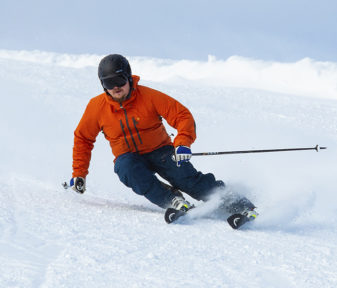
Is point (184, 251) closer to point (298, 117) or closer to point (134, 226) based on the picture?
point (134, 226)

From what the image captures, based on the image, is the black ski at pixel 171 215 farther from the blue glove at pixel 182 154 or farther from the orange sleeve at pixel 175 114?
the orange sleeve at pixel 175 114

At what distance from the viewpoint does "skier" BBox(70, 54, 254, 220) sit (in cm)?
348

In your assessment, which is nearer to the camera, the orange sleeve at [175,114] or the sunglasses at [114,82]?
the sunglasses at [114,82]

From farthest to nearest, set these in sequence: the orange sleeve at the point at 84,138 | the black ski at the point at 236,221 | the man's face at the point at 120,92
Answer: the orange sleeve at the point at 84,138, the man's face at the point at 120,92, the black ski at the point at 236,221

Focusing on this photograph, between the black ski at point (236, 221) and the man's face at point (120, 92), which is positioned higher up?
the man's face at point (120, 92)

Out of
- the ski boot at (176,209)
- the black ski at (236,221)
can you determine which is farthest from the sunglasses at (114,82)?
the black ski at (236,221)

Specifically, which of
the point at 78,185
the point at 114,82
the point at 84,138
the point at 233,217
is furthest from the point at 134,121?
the point at 233,217

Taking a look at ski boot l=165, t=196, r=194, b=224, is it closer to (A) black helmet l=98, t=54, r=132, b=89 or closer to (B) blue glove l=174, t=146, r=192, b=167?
(B) blue glove l=174, t=146, r=192, b=167

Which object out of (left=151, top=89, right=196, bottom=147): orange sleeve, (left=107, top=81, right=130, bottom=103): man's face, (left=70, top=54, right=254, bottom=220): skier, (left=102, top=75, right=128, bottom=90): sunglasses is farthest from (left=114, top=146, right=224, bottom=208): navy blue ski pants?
(left=102, top=75, right=128, bottom=90): sunglasses

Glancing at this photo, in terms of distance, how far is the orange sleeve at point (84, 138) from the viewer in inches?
146

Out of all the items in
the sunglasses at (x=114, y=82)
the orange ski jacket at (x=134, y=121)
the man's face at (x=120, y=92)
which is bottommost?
the orange ski jacket at (x=134, y=121)

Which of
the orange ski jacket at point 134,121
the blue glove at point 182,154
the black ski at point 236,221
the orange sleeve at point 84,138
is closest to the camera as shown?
the black ski at point 236,221

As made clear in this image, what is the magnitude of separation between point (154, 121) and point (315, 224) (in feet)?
5.21

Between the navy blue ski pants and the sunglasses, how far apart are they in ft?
2.01
